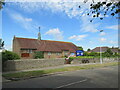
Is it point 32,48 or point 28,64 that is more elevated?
point 32,48

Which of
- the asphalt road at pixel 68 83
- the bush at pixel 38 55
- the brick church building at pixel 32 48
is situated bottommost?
the asphalt road at pixel 68 83

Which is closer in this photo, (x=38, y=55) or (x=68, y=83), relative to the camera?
(x=68, y=83)

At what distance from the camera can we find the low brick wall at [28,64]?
50.3 feet

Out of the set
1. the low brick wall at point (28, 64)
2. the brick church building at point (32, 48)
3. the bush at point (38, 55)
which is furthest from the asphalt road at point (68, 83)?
the brick church building at point (32, 48)

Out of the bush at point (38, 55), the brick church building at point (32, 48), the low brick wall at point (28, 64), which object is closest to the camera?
the low brick wall at point (28, 64)

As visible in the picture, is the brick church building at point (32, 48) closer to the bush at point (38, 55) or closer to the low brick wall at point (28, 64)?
the bush at point (38, 55)

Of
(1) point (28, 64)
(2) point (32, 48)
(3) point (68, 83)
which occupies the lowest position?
(3) point (68, 83)

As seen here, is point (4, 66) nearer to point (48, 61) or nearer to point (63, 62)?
point (48, 61)

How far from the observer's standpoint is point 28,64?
17.6m

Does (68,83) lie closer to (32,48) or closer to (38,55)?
(38,55)

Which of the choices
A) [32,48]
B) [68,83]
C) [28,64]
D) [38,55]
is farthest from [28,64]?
[32,48]

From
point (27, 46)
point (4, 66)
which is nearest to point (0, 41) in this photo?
point (4, 66)

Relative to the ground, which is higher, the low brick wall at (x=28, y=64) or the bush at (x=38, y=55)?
the bush at (x=38, y=55)

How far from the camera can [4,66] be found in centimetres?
1482
